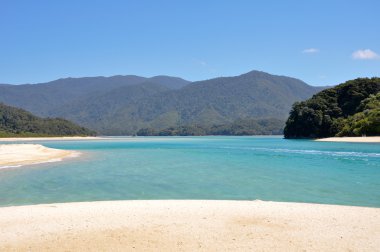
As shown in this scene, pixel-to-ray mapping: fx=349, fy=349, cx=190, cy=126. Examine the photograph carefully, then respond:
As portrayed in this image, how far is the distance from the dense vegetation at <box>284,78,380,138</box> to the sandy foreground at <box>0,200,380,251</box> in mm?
94237

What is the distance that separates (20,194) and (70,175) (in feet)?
27.7

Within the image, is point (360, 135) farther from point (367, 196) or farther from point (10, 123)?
point (10, 123)

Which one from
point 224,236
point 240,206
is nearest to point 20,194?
point 240,206

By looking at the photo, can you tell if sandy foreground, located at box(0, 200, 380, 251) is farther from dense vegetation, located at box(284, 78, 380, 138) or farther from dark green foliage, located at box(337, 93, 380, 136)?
dense vegetation, located at box(284, 78, 380, 138)

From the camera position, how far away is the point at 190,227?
36.4 feet

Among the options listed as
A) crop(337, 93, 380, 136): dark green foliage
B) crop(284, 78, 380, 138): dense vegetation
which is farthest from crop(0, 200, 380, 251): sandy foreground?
crop(284, 78, 380, 138): dense vegetation

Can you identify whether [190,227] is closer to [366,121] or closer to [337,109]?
[366,121]

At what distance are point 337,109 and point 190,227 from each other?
118 m

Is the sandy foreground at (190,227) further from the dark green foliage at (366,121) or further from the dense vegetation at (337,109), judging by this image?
the dense vegetation at (337,109)

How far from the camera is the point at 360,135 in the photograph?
92.6m

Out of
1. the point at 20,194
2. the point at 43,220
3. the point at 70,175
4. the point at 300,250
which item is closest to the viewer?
the point at 300,250

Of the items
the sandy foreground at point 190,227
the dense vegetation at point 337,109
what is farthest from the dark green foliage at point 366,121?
the sandy foreground at point 190,227

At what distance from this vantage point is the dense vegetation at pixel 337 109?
105 meters

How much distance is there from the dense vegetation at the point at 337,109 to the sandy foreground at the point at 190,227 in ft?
309
